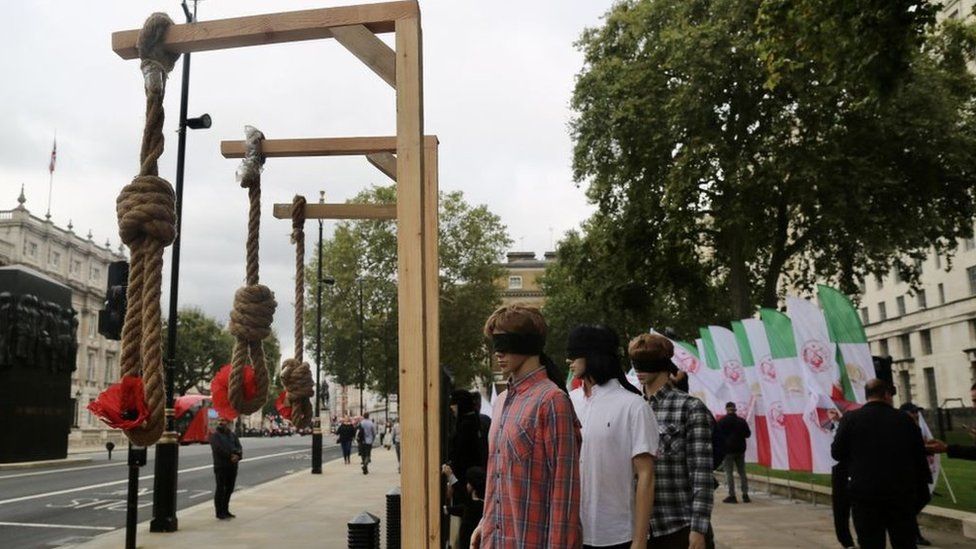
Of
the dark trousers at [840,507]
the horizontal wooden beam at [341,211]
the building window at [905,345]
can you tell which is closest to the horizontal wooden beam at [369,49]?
the horizontal wooden beam at [341,211]

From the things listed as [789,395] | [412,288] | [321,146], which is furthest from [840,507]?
[412,288]

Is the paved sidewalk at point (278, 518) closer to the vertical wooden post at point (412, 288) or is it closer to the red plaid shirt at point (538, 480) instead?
the vertical wooden post at point (412, 288)

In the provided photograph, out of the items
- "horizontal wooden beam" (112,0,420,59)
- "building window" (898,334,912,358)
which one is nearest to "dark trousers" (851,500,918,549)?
"horizontal wooden beam" (112,0,420,59)

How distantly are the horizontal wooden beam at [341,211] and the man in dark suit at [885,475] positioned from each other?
12.5 ft

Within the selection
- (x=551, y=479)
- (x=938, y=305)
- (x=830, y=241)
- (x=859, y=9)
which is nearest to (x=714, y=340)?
(x=859, y=9)

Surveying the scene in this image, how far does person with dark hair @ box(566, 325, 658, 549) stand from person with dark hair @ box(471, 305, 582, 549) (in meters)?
0.58

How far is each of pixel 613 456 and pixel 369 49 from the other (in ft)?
6.58

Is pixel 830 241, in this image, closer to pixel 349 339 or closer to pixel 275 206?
pixel 275 206

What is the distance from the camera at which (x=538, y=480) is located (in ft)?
9.37

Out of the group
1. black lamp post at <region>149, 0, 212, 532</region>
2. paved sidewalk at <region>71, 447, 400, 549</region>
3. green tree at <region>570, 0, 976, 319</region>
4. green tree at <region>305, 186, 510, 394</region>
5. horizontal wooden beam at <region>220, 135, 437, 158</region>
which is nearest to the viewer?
horizontal wooden beam at <region>220, 135, 437, 158</region>

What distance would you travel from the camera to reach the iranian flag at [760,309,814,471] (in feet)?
37.3

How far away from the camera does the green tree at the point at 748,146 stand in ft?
72.5

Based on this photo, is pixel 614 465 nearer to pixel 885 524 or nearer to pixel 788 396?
pixel 885 524

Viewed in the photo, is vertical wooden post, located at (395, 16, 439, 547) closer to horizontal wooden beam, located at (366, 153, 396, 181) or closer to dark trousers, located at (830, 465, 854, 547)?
horizontal wooden beam, located at (366, 153, 396, 181)
